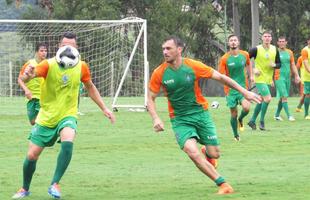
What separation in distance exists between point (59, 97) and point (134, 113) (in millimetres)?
17303

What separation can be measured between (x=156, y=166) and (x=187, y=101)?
290 centimetres

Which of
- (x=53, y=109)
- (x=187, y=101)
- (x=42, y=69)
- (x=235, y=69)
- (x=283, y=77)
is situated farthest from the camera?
(x=283, y=77)

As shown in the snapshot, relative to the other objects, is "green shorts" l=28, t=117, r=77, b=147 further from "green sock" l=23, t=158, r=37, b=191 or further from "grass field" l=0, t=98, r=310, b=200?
"grass field" l=0, t=98, r=310, b=200

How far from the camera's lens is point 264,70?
21.5 meters

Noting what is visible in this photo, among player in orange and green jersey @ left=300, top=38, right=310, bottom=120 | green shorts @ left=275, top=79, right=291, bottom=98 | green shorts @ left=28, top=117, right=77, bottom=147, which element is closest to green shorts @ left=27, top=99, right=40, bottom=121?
green shorts @ left=28, top=117, right=77, bottom=147

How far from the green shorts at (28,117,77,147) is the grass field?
688mm

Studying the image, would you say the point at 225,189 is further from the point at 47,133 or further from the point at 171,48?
the point at 47,133

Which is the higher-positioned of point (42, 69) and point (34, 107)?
point (42, 69)

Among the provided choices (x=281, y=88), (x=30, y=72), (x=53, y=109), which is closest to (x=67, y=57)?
(x=30, y=72)

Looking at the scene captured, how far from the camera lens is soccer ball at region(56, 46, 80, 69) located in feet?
36.8

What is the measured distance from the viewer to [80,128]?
22.8 metres

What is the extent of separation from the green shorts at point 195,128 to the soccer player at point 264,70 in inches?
360

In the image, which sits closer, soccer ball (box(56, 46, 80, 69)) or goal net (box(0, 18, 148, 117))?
soccer ball (box(56, 46, 80, 69))

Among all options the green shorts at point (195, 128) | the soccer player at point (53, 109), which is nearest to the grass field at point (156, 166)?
the soccer player at point (53, 109)
